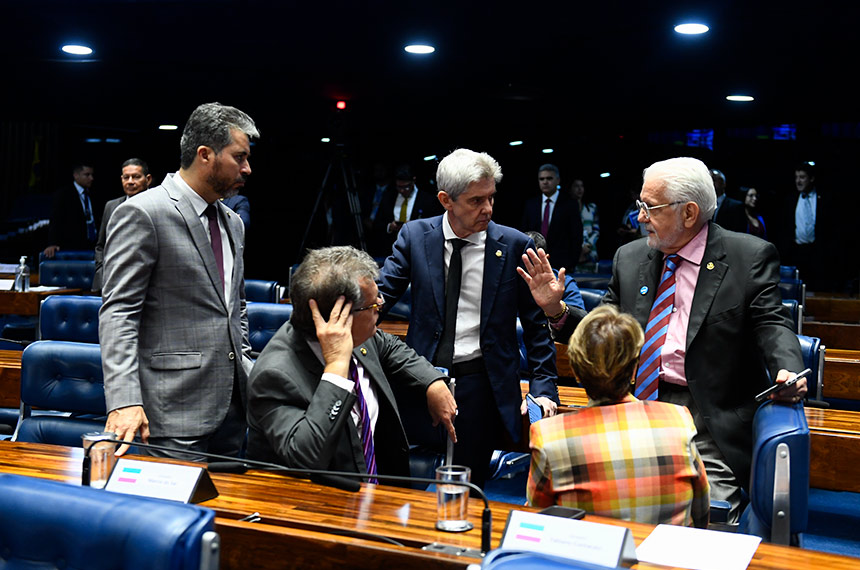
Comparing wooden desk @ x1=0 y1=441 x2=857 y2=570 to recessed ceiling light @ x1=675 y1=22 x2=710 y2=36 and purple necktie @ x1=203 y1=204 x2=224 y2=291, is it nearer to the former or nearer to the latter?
purple necktie @ x1=203 y1=204 x2=224 y2=291

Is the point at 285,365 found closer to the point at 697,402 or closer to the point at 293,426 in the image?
the point at 293,426

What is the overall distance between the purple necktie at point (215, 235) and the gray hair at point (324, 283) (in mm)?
548

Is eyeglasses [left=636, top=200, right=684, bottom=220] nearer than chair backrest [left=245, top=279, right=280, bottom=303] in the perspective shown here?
Yes

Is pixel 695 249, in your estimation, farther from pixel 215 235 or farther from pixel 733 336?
pixel 215 235

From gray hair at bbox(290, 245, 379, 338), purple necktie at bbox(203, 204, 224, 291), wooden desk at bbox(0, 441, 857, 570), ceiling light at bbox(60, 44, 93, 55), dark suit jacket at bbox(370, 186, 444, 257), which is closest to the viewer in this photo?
wooden desk at bbox(0, 441, 857, 570)

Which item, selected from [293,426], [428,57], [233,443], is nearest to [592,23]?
[428,57]

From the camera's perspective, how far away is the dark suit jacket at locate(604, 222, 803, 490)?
2.36 meters

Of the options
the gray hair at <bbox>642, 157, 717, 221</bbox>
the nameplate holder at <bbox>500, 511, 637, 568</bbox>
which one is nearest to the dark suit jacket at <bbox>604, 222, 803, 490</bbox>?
the gray hair at <bbox>642, 157, 717, 221</bbox>

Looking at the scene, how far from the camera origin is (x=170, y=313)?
7.85ft

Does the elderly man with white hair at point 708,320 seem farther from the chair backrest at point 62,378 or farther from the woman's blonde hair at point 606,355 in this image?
the chair backrest at point 62,378

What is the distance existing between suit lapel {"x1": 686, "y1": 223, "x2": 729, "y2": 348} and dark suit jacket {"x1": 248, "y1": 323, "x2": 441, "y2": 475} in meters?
0.86

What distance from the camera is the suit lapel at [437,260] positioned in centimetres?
278

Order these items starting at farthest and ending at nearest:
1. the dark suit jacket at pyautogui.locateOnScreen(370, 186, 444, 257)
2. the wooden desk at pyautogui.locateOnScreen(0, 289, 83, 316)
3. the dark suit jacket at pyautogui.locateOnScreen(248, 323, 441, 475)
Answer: the dark suit jacket at pyautogui.locateOnScreen(370, 186, 444, 257) < the wooden desk at pyautogui.locateOnScreen(0, 289, 83, 316) < the dark suit jacket at pyautogui.locateOnScreen(248, 323, 441, 475)

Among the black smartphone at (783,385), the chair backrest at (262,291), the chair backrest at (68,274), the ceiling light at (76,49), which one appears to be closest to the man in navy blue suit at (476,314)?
the black smartphone at (783,385)
